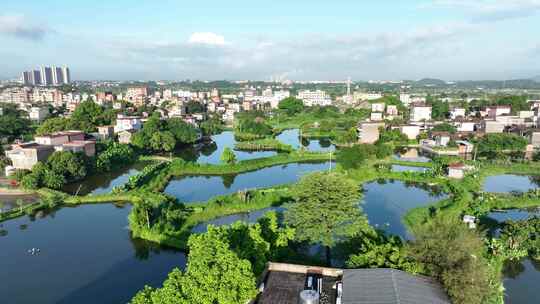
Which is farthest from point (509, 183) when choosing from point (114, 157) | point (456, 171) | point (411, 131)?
point (114, 157)

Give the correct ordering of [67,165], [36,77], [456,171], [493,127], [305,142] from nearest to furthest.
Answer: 1. [67,165]
2. [456,171]
3. [493,127]
4. [305,142]
5. [36,77]

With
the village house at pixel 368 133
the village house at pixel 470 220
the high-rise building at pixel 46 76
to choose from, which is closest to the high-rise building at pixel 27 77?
the high-rise building at pixel 46 76

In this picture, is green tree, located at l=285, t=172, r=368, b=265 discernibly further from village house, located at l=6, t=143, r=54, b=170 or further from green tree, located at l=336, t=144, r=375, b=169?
village house, located at l=6, t=143, r=54, b=170

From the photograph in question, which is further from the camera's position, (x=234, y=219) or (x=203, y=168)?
(x=203, y=168)

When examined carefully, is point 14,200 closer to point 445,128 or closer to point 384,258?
point 384,258

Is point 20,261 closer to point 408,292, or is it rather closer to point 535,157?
point 408,292
